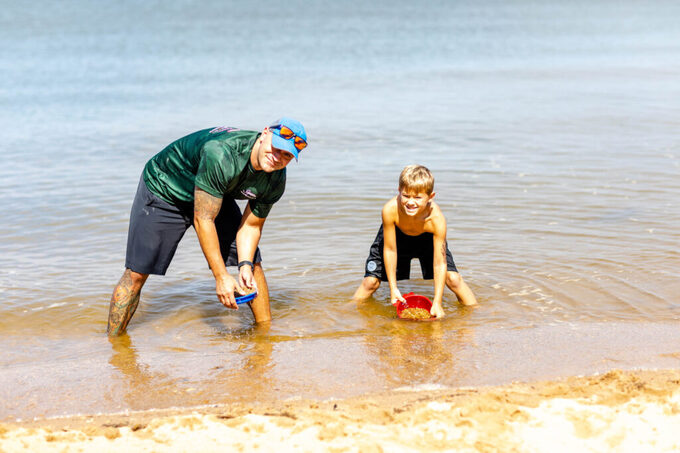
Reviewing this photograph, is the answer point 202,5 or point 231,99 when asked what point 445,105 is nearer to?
point 231,99

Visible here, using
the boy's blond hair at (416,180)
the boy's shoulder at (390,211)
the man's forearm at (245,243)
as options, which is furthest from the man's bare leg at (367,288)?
the man's forearm at (245,243)

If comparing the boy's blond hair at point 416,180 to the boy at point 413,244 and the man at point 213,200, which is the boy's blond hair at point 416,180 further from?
the man at point 213,200

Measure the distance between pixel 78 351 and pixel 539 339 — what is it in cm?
296

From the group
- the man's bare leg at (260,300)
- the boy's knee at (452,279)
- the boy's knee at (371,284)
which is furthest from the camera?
A: the boy's knee at (371,284)

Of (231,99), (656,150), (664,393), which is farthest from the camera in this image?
(231,99)

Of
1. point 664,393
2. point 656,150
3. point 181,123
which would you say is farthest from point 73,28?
point 664,393

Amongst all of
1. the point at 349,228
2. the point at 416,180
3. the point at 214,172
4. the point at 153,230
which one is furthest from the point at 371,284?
the point at 349,228

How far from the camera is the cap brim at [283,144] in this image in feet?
13.5

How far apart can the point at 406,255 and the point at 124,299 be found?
2048 millimetres

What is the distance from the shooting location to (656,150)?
33.8 feet

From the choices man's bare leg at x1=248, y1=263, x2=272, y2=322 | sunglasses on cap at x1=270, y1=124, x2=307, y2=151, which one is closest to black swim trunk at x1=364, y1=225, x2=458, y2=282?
man's bare leg at x1=248, y1=263, x2=272, y2=322

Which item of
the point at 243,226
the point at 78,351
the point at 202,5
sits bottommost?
the point at 78,351

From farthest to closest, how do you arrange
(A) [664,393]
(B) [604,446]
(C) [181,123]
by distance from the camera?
(C) [181,123] < (A) [664,393] < (B) [604,446]

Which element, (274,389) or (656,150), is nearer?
(274,389)
